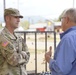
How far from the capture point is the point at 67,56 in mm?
1523

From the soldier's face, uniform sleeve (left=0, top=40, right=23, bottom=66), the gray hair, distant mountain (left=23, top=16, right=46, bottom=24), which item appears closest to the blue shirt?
the gray hair

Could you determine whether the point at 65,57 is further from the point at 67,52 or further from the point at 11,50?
the point at 11,50

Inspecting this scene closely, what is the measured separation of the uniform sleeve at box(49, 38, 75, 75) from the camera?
5.00 feet

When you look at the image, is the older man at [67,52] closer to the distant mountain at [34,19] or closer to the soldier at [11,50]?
the soldier at [11,50]

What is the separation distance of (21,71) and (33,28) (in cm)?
199

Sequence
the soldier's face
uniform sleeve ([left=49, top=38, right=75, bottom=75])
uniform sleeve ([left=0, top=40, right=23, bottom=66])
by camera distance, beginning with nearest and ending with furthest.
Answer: uniform sleeve ([left=49, top=38, right=75, bottom=75]) → uniform sleeve ([left=0, top=40, right=23, bottom=66]) → the soldier's face

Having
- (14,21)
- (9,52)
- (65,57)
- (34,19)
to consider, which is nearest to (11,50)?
(9,52)

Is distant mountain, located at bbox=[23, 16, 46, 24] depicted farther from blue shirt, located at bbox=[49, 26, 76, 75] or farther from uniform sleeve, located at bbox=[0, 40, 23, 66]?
blue shirt, located at bbox=[49, 26, 76, 75]

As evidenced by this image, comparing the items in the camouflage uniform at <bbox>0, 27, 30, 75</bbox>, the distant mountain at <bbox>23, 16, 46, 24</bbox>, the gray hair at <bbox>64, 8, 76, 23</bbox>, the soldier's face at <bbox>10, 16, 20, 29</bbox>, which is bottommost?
the camouflage uniform at <bbox>0, 27, 30, 75</bbox>

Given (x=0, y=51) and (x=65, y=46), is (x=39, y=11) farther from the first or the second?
(x=65, y=46)

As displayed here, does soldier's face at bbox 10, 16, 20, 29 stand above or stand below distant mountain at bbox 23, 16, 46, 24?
above

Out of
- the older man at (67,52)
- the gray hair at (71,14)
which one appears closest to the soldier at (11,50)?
the older man at (67,52)

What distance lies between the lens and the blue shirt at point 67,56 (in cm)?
153

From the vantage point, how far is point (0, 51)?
228 centimetres
